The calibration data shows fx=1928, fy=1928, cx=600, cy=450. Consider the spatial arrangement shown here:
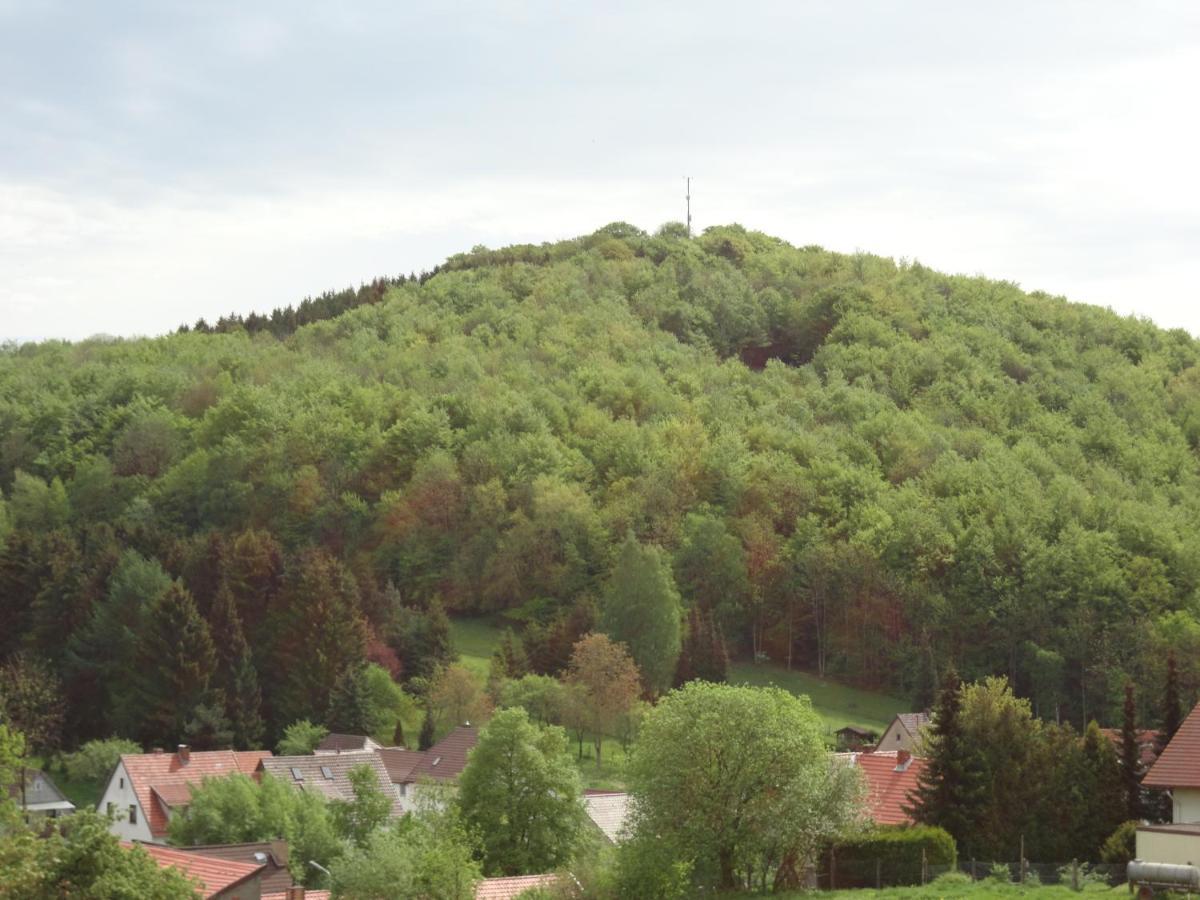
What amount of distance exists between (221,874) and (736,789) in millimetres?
10575

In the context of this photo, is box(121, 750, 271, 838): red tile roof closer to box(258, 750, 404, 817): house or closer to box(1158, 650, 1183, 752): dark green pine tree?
box(258, 750, 404, 817): house

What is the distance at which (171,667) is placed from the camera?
7081 centimetres

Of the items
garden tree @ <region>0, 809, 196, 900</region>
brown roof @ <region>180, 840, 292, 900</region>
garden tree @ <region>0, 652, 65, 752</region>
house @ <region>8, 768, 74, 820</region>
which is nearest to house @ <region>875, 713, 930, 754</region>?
house @ <region>8, 768, 74, 820</region>

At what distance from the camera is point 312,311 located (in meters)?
152

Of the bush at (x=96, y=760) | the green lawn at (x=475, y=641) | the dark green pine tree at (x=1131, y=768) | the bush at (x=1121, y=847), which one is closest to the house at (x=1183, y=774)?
the bush at (x=1121, y=847)

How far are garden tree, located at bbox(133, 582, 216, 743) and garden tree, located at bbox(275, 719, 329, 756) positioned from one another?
3.23m

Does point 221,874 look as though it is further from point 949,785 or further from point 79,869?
point 949,785

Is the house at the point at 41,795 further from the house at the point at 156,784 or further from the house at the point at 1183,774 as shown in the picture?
the house at the point at 1183,774

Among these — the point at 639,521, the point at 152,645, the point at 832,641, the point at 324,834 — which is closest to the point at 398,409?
the point at 639,521

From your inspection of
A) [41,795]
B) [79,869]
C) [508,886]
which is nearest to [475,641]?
[41,795]

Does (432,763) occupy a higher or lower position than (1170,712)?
lower

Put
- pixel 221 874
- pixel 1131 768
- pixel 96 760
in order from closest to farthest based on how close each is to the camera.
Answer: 1. pixel 221 874
2. pixel 1131 768
3. pixel 96 760

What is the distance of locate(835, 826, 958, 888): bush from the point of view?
39.6 metres

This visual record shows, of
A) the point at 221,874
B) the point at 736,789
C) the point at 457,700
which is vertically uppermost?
the point at 736,789
